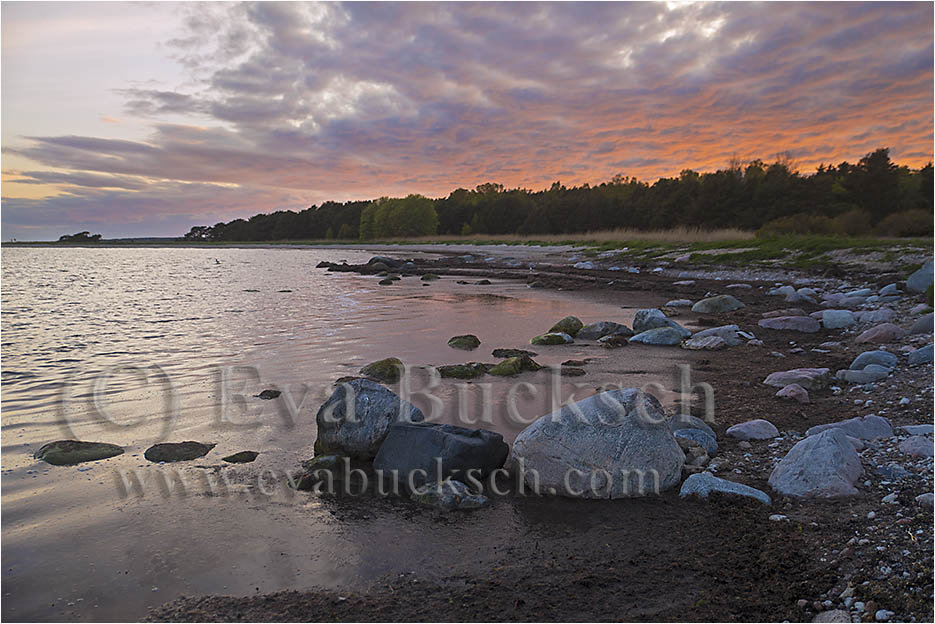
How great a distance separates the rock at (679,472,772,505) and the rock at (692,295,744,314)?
1039 centimetres

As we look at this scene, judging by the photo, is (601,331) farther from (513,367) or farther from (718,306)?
(718,306)

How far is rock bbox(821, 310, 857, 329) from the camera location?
1060 centimetres

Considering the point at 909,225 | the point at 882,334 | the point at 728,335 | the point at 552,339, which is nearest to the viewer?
the point at 882,334

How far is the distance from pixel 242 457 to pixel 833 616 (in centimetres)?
436

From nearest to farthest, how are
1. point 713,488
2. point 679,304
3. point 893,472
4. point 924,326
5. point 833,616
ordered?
point 833,616 < point 893,472 < point 713,488 < point 924,326 < point 679,304

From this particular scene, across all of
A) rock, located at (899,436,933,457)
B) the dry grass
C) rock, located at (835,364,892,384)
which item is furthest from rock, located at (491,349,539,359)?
the dry grass

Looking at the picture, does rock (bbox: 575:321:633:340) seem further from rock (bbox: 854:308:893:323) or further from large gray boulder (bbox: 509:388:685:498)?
large gray boulder (bbox: 509:388:685:498)

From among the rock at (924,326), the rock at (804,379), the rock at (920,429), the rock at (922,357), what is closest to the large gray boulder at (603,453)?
the rock at (920,429)

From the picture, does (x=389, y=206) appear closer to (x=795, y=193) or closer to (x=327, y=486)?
(x=795, y=193)

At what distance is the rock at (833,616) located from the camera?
2637mm

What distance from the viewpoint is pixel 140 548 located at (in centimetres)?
361

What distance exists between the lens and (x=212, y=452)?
5.18 m

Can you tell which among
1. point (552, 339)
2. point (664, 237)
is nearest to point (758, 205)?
point (664, 237)

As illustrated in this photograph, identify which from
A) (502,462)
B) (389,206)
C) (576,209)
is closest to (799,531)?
(502,462)
